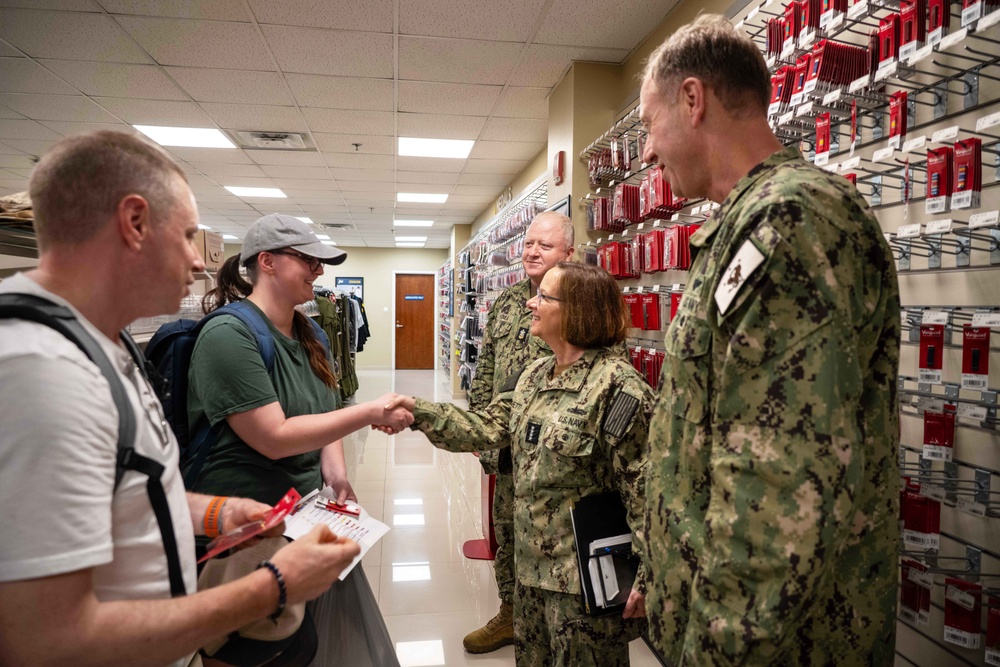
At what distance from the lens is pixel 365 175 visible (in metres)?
7.71

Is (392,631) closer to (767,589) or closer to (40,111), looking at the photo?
(767,589)

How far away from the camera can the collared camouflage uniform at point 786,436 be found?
856 millimetres

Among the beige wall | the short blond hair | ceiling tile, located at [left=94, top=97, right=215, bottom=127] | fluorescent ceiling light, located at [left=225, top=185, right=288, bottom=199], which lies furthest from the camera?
the beige wall

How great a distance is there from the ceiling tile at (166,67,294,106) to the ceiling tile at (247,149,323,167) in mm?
1588

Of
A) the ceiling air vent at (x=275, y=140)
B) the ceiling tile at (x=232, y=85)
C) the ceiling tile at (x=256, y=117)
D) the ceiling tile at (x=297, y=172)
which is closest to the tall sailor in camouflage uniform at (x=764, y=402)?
the ceiling tile at (x=232, y=85)

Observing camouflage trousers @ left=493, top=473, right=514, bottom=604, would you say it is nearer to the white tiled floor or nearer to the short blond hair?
the white tiled floor

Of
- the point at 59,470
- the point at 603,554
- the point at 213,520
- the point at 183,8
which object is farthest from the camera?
the point at 183,8

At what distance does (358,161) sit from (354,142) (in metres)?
0.79

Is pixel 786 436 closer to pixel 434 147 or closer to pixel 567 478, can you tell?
pixel 567 478

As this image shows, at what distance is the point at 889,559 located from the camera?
104cm

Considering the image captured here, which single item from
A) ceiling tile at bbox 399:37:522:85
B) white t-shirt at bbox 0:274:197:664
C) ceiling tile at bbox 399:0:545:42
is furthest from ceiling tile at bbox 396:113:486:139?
white t-shirt at bbox 0:274:197:664

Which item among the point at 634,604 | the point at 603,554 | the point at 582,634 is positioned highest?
the point at 603,554

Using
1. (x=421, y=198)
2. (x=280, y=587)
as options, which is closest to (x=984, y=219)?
(x=280, y=587)

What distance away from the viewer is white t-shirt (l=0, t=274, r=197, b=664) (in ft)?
2.32
